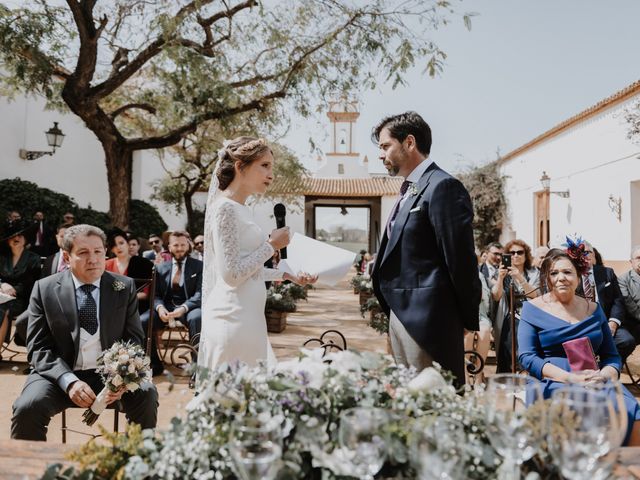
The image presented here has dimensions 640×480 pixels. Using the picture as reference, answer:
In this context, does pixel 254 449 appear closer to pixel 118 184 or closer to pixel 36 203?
pixel 118 184

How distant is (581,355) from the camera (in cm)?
298

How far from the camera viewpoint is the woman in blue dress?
298 centimetres

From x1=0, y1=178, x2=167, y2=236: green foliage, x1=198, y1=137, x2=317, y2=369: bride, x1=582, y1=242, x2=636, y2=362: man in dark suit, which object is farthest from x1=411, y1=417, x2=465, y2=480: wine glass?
x1=0, y1=178, x2=167, y2=236: green foliage

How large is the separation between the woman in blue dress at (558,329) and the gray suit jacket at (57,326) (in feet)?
7.80

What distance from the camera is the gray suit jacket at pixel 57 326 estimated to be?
2.79m

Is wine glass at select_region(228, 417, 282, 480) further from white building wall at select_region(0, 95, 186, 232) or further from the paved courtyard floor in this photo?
white building wall at select_region(0, 95, 186, 232)

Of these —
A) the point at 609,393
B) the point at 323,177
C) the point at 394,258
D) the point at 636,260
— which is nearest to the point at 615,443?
the point at 609,393

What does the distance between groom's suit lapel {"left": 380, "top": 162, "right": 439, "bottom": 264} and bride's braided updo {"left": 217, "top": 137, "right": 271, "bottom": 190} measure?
727mm

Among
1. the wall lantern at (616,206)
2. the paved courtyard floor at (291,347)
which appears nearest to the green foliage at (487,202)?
the paved courtyard floor at (291,347)

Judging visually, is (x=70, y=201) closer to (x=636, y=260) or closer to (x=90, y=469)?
(x=636, y=260)

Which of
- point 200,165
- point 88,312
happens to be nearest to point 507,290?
point 88,312

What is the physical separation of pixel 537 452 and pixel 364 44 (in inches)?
362

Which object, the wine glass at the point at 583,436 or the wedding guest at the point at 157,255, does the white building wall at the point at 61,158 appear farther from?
the wine glass at the point at 583,436

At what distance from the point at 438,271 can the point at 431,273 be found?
0.11 feet
